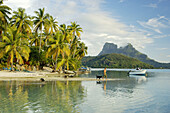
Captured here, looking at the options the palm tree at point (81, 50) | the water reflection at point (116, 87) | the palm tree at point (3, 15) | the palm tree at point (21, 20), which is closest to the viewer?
the water reflection at point (116, 87)

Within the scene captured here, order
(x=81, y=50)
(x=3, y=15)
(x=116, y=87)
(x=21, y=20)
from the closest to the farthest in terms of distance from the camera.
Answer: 1. (x=116, y=87)
2. (x=3, y=15)
3. (x=21, y=20)
4. (x=81, y=50)

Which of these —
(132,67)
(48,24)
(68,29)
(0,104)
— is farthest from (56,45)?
(132,67)

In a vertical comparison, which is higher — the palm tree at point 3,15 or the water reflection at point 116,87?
the palm tree at point 3,15

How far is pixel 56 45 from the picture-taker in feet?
192

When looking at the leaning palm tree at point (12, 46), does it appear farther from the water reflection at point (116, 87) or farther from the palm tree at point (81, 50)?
the palm tree at point (81, 50)

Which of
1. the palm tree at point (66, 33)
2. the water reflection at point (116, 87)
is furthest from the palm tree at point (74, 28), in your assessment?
the water reflection at point (116, 87)

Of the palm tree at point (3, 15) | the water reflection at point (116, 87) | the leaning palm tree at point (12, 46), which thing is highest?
the palm tree at point (3, 15)

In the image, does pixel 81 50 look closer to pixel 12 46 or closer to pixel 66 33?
pixel 66 33

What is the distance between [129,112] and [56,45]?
47929 mm

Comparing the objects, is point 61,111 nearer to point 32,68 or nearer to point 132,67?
Result: point 32,68

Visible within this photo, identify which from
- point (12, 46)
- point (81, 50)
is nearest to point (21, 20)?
point (12, 46)

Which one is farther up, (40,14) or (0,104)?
(40,14)

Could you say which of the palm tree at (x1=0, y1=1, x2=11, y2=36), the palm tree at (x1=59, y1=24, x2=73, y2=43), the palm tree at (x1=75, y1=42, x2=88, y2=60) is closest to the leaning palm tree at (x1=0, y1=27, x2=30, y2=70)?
the palm tree at (x1=0, y1=1, x2=11, y2=36)

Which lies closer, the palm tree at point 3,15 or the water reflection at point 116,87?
the water reflection at point 116,87
